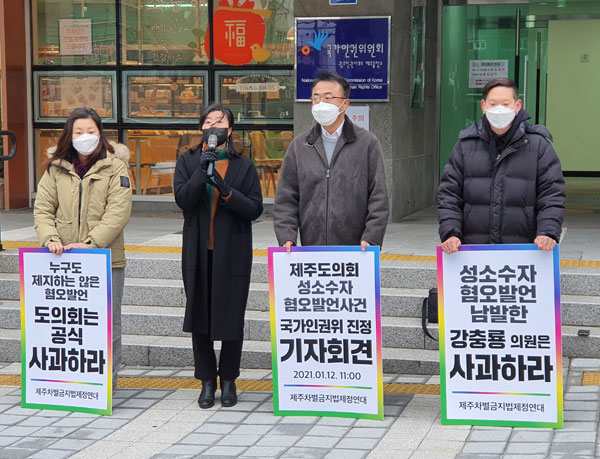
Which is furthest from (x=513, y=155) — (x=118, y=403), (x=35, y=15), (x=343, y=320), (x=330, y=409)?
(x=35, y=15)

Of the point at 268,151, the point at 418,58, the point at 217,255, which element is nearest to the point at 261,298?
the point at 217,255

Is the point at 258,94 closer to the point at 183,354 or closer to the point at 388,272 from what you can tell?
the point at 388,272

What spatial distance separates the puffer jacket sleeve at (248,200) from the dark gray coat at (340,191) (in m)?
0.20

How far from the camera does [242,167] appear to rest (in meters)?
6.14

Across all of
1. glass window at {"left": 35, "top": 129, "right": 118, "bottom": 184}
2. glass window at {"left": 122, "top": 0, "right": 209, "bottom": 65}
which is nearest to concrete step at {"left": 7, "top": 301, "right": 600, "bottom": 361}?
glass window at {"left": 35, "top": 129, "right": 118, "bottom": 184}

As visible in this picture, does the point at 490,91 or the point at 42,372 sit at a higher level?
the point at 490,91

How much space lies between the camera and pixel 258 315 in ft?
24.7

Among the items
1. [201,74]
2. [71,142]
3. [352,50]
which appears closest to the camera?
[71,142]

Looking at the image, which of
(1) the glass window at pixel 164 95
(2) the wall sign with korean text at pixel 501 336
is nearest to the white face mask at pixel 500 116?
(2) the wall sign with korean text at pixel 501 336

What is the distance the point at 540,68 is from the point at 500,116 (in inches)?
440

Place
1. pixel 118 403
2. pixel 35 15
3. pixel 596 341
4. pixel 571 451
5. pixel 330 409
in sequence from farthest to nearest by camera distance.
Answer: pixel 35 15
pixel 596 341
pixel 118 403
pixel 330 409
pixel 571 451

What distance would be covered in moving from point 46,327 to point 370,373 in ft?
6.56

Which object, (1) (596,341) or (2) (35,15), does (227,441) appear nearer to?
(1) (596,341)

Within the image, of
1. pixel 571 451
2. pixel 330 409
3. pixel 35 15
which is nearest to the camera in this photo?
pixel 571 451
